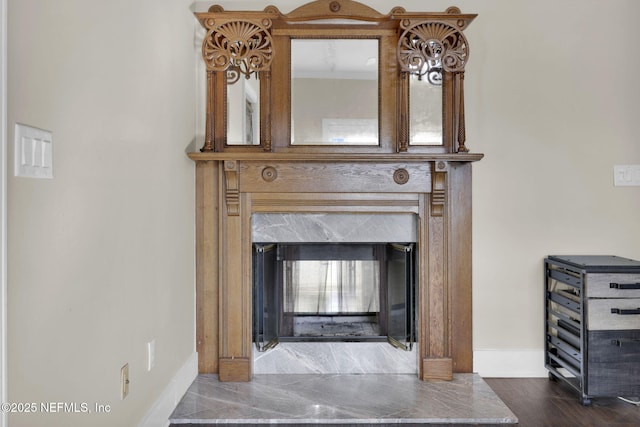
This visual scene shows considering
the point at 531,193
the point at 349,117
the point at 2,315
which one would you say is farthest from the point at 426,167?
the point at 2,315

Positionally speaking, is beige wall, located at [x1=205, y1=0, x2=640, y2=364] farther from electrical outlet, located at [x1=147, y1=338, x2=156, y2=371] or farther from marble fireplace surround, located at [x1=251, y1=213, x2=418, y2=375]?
electrical outlet, located at [x1=147, y1=338, x2=156, y2=371]

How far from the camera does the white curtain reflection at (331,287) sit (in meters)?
2.87

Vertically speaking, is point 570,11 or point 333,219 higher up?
point 570,11

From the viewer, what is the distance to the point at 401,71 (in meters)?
2.65

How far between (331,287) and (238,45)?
5.00 feet

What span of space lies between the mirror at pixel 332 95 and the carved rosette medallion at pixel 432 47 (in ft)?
0.62

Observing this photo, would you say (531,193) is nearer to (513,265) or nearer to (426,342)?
(513,265)

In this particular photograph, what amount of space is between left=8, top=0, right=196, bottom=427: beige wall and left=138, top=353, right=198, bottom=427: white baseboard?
0.05m

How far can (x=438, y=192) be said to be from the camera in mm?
2629

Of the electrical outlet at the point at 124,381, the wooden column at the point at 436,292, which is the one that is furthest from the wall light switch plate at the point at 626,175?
the electrical outlet at the point at 124,381

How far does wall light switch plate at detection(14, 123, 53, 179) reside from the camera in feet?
3.65

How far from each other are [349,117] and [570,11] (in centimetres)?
150

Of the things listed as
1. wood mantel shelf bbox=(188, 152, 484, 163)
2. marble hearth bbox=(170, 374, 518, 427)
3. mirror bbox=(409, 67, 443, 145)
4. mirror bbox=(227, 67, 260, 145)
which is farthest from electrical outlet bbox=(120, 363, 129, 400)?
mirror bbox=(409, 67, 443, 145)

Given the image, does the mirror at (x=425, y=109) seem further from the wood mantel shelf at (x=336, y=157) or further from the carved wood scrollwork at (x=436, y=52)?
the wood mantel shelf at (x=336, y=157)
